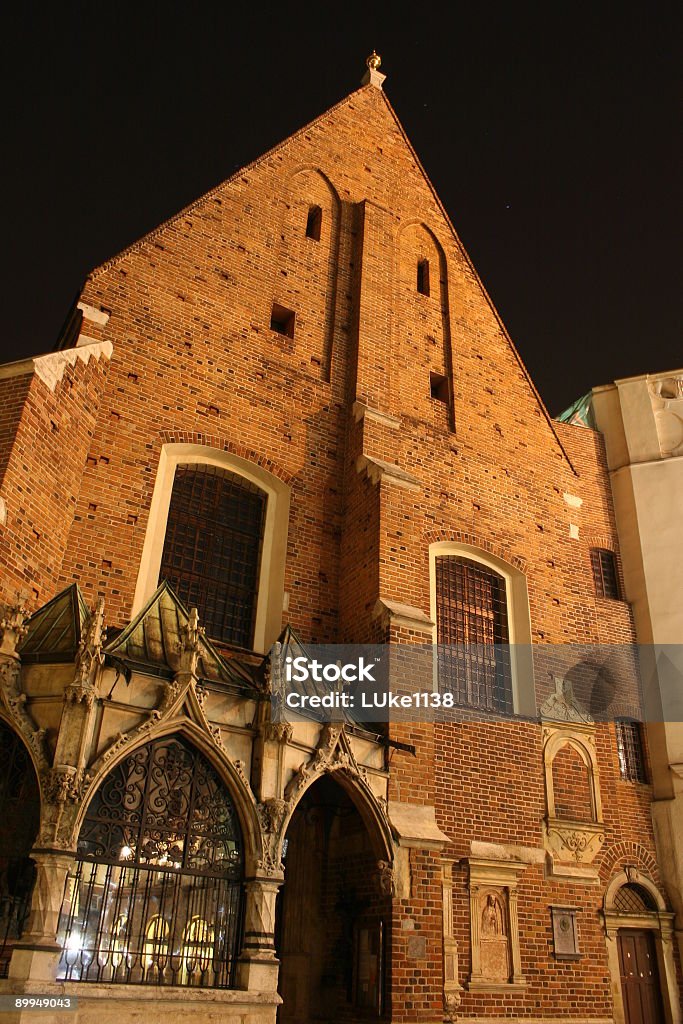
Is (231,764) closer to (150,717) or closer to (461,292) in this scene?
(150,717)

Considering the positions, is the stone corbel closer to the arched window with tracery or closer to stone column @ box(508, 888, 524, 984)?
the arched window with tracery

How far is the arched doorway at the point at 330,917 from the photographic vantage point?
9.55m

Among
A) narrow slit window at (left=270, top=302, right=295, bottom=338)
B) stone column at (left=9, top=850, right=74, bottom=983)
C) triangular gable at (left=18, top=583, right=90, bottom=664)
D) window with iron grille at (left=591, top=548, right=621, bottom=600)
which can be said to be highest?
narrow slit window at (left=270, top=302, right=295, bottom=338)

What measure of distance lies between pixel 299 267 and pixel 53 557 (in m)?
7.69

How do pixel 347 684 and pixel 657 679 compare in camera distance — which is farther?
pixel 657 679

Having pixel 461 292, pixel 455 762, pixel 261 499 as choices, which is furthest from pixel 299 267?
pixel 455 762

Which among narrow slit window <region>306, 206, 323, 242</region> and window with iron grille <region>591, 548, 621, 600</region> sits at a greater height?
narrow slit window <region>306, 206, 323, 242</region>

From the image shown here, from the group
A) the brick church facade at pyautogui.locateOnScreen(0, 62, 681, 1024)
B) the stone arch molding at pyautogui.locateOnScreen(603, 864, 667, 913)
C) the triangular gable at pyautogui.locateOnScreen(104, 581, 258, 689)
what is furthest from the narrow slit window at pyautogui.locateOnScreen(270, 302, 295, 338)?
the stone arch molding at pyautogui.locateOnScreen(603, 864, 667, 913)

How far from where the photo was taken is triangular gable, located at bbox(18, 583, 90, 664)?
25.5 feet

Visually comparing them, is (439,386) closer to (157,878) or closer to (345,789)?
(345,789)

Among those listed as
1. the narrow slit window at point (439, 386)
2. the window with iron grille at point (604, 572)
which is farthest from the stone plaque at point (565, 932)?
the narrow slit window at point (439, 386)

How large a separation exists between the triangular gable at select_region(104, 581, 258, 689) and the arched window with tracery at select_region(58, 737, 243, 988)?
0.77 metres

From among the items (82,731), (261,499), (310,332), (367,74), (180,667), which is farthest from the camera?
(367,74)

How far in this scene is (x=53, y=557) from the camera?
10.2m
